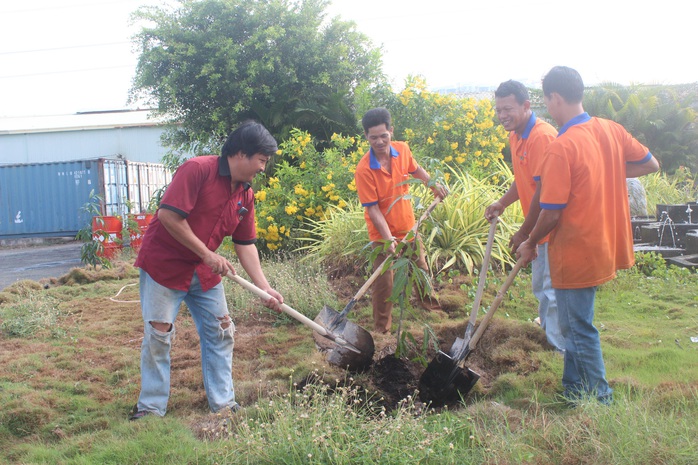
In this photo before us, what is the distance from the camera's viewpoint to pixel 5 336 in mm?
5469

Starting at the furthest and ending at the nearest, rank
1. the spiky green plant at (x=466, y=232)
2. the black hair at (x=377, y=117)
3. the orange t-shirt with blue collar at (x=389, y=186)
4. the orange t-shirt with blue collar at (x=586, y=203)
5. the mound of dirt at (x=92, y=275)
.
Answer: the mound of dirt at (x=92, y=275) < the spiky green plant at (x=466, y=232) < the orange t-shirt with blue collar at (x=389, y=186) < the black hair at (x=377, y=117) < the orange t-shirt with blue collar at (x=586, y=203)

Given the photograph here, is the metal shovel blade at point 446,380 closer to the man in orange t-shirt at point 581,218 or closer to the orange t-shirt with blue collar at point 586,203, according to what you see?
the man in orange t-shirt at point 581,218

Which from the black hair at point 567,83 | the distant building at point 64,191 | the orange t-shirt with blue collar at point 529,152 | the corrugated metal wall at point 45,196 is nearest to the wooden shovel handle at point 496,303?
the orange t-shirt with blue collar at point 529,152

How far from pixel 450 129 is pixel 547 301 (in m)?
4.41

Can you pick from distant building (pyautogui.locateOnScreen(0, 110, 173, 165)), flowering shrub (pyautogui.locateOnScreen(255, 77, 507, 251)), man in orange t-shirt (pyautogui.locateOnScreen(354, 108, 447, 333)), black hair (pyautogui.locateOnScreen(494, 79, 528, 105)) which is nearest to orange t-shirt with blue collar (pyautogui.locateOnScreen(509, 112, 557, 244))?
black hair (pyautogui.locateOnScreen(494, 79, 528, 105))

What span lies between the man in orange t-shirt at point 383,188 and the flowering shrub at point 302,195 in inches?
104

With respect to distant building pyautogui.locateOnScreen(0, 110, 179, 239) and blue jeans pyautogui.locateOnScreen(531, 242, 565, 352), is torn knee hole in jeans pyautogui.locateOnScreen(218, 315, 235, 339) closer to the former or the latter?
blue jeans pyautogui.locateOnScreen(531, 242, 565, 352)

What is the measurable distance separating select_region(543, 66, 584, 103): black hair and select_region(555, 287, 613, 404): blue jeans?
1009mm

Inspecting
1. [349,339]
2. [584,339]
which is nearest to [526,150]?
[584,339]

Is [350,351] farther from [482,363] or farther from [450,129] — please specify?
[450,129]

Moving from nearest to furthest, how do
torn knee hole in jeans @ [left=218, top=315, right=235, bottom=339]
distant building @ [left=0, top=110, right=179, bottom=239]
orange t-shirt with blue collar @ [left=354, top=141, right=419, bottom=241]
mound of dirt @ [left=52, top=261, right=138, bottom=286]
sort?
1. torn knee hole in jeans @ [left=218, top=315, right=235, bottom=339]
2. orange t-shirt with blue collar @ [left=354, top=141, right=419, bottom=241]
3. mound of dirt @ [left=52, top=261, right=138, bottom=286]
4. distant building @ [left=0, top=110, right=179, bottom=239]

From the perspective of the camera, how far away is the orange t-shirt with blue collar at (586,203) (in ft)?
9.39

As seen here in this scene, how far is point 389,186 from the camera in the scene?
14.8ft

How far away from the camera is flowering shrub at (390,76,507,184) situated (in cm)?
789
